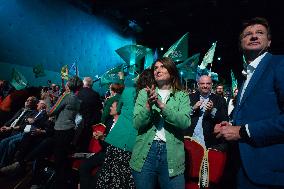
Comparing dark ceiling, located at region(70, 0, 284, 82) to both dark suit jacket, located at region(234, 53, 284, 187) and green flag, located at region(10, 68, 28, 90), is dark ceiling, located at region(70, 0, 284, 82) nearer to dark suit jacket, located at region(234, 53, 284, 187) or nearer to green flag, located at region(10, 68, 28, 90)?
green flag, located at region(10, 68, 28, 90)

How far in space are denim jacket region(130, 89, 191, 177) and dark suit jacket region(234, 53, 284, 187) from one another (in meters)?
0.74

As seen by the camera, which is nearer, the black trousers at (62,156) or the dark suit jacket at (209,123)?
the dark suit jacket at (209,123)

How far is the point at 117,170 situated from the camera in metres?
3.34

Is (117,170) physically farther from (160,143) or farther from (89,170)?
(160,143)

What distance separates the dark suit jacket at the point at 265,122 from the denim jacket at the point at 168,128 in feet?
2.44

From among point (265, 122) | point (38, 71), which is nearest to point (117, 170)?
point (265, 122)

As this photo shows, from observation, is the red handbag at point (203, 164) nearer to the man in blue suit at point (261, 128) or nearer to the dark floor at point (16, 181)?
the man in blue suit at point (261, 128)

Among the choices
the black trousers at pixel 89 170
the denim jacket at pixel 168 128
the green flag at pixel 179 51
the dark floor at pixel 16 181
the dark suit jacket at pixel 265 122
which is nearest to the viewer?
the dark suit jacket at pixel 265 122

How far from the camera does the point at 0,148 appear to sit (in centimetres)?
572

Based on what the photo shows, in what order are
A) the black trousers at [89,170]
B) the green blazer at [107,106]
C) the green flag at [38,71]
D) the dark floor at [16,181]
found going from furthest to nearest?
the green flag at [38,71]
the dark floor at [16,181]
the green blazer at [107,106]
the black trousers at [89,170]

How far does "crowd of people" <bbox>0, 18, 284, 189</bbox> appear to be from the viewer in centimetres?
162

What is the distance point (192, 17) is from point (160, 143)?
16440 mm

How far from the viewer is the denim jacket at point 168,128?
7.97ft

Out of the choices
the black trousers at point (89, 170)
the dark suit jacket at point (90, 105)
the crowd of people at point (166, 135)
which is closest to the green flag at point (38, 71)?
the dark suit jacket at point (90, 105)
